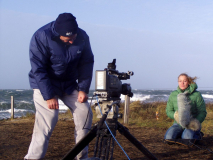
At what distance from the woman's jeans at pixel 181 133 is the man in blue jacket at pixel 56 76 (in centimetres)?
196

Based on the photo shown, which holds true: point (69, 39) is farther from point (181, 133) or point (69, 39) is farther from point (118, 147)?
point (181, 133)

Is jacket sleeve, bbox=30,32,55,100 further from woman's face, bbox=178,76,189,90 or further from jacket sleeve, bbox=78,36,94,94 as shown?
woman's face, bbox=178,76,189,90

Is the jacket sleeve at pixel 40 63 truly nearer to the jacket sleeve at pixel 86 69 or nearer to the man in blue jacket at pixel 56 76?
the man in blue jacket at pixel 56 76

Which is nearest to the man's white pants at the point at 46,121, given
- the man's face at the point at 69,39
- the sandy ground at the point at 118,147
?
the man's face at the point at 69,39

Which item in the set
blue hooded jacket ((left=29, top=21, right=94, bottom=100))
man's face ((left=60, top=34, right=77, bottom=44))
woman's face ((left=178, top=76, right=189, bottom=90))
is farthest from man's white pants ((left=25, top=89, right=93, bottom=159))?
woman's face ((left=178, top=76, right=189, bottom=90))

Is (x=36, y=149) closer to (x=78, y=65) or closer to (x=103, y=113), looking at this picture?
(x=103, y=113)

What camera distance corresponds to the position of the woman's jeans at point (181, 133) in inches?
162

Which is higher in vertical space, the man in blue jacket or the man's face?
the man's face

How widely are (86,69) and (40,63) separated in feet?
1.82

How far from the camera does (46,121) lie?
2.59 metres

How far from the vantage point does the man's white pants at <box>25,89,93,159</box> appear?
249cm

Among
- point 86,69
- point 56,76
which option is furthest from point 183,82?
point 56,76

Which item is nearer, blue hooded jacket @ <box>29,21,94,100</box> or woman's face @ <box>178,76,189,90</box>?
blue hooded jacket @ <box>29,21,94,100</box>

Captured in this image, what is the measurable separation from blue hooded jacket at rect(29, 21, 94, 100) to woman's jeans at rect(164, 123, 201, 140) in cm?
207
